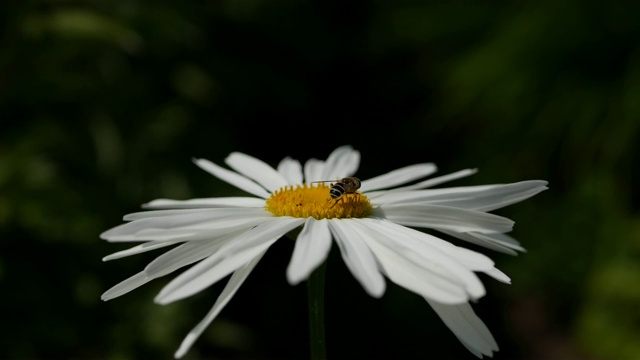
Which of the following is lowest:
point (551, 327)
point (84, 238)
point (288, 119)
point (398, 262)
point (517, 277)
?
point (551, 327)

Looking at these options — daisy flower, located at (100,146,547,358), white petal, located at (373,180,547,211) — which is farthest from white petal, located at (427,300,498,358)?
white petal, located at (373,180,547,211)

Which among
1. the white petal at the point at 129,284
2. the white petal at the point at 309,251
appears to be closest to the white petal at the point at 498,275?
the white petal at the point at 309,251

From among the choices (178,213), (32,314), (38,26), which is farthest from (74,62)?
(178,213)

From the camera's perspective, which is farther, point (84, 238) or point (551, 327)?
point (551, 327)

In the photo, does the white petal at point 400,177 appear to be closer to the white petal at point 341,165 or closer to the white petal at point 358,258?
the white petal at point 341,165

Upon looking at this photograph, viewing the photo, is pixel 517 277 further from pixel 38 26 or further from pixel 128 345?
pixel 38 26

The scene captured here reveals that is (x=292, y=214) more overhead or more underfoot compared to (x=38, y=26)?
more underfoot

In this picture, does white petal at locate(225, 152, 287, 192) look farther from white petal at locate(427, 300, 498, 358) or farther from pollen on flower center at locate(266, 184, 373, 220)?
white petal at locate(427, 300, 498, 358)
